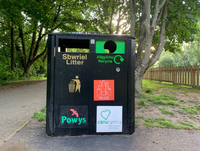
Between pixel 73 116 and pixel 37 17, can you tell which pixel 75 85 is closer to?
pixel 73 116

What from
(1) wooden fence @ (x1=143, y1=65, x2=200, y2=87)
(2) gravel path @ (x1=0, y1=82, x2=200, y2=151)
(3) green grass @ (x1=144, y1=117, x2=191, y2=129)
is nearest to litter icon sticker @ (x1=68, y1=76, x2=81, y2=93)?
(2) gravel path @ (x1=0, y1=82, x2=200, y2=151)

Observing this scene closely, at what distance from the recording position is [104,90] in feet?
9.55

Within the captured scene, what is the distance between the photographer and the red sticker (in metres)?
2.91

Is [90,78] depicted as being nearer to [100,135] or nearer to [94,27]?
[100,135]

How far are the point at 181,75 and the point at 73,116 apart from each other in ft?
36.8

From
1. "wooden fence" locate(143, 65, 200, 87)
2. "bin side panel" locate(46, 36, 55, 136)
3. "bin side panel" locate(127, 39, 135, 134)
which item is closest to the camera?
"bin side panel" locate(46, 36, 55, 136)

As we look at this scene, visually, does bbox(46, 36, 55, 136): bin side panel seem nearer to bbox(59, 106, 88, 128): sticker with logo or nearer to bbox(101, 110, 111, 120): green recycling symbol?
bbox(59, 106, 88, 128): sticker with logo

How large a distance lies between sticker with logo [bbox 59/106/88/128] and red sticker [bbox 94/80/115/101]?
1.02 feet

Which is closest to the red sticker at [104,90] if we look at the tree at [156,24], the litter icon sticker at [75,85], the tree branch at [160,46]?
the litter icon sticker at [75,85]

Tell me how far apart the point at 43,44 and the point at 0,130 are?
64.3 feet

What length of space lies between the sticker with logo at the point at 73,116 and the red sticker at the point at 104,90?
0.31 meters

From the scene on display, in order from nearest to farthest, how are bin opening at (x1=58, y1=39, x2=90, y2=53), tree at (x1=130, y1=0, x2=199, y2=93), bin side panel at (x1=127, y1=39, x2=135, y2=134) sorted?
bin side panel at (x1=127, y1=39, x2=135, y2=134), bin opening at (x1=58, y1=39, x2=90, y2=53), tree at (x1=130, y1=0, x2=199, y2=93)

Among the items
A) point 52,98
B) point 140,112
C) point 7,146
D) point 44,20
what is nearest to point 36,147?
point 7,146

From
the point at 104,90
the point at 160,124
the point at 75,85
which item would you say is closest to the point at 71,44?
the point at 75,85
